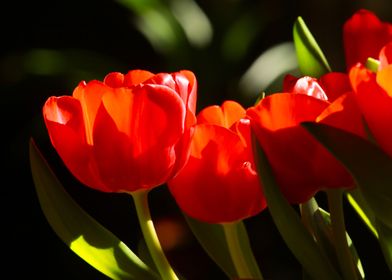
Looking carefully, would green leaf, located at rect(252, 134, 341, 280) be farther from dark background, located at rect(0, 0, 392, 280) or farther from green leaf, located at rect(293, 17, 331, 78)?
dark background, located at rect(0, 0, 392, 280)

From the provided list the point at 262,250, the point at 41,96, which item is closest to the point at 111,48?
the point at 41,96

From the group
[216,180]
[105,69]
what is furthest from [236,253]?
[105,69]

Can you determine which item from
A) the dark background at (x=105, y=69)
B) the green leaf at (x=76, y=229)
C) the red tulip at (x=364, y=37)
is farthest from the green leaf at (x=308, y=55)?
the dark background at (x=105, y=69)

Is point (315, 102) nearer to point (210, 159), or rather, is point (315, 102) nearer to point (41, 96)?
point (210, 159)

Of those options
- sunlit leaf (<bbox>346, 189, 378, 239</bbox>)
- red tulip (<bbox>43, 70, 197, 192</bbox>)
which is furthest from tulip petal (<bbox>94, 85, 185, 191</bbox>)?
sunlit leaf (<bbox>346, 189, 378, 239</bbox>)

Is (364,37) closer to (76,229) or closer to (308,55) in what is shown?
(308,55)

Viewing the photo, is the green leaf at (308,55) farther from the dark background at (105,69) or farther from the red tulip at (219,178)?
the dark background at (105,69)
